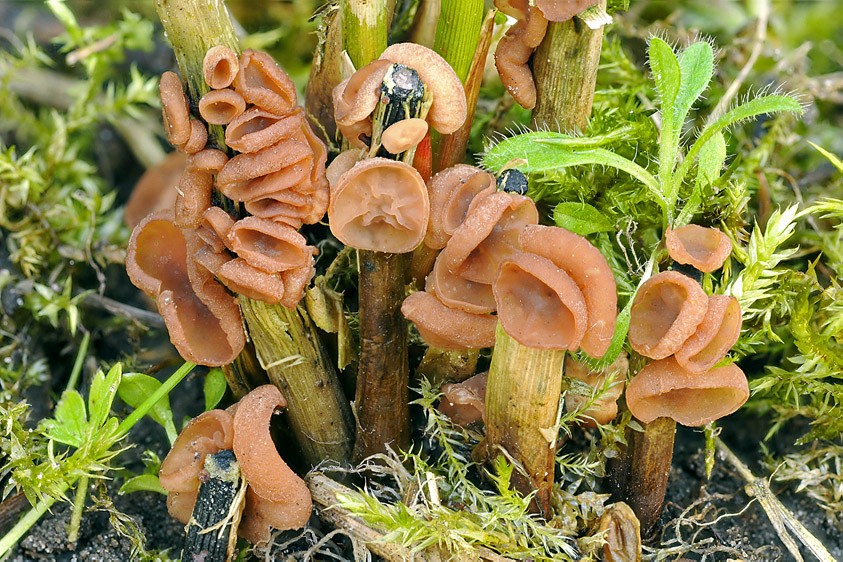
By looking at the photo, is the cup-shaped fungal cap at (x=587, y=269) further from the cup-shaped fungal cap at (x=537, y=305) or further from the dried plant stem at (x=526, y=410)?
the dried plant stem at (x=526, y=410)

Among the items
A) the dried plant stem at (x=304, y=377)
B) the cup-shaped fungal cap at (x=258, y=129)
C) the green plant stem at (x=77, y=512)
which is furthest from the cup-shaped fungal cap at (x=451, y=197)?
the green plant stem at (x=77, y=512)

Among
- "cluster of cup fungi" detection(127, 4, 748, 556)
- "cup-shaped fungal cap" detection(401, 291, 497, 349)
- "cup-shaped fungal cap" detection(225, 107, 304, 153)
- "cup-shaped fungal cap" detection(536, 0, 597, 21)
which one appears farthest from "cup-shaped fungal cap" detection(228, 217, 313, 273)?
"cup-shaped fungal cap" detection(536, 0, 597, 21)

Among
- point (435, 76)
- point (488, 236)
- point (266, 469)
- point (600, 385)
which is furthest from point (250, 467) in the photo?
point (435, 76)

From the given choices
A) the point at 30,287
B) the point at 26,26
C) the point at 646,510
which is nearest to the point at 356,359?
the point at 646,510

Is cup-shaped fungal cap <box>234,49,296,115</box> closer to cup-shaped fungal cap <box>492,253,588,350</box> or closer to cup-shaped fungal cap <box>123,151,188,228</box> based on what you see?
cup-shaped fungal cap <box>492,253,588,350</box>


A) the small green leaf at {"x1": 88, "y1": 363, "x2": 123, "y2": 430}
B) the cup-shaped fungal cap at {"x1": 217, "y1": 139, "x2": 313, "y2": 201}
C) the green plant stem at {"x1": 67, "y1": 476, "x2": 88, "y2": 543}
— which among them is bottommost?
the green plant stem at {"x1": 67, "y1": 476, "x2": 88, "y2": 543}
